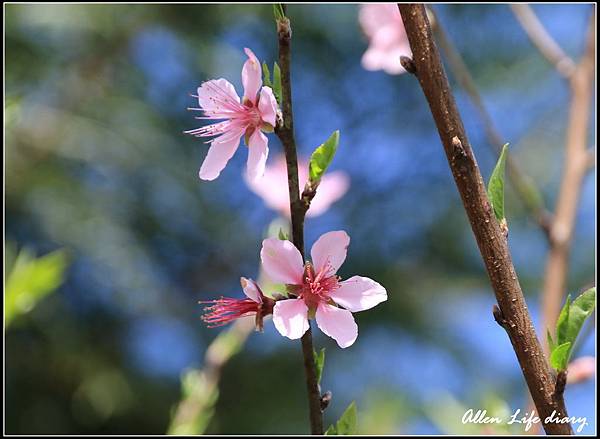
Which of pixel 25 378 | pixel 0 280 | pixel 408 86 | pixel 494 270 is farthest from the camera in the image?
pixel 408 86

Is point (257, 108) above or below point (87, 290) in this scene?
above

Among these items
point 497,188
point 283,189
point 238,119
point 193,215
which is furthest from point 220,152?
point 193,215

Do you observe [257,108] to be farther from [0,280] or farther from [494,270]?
[0,280]

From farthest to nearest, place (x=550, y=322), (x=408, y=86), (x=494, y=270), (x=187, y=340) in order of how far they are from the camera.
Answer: (x=408, y=86) → (x=187, y=340) → (x=550, y=322) → (x=494, y=270)

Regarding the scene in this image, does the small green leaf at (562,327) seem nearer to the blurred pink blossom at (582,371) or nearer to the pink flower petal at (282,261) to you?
the pink flower petal at (282,261)

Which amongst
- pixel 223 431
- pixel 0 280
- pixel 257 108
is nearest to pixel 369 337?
pixel 223 431

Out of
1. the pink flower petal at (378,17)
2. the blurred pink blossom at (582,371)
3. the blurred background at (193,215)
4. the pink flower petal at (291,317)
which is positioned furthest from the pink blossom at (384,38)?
the blurred background at (193,215)

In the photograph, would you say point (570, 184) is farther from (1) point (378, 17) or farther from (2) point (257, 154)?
(2) point (257, 154)

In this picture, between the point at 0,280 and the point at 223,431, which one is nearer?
the point at 0,280
